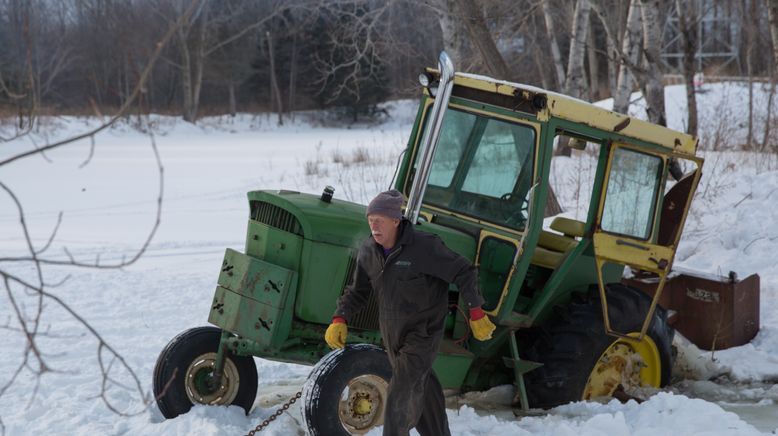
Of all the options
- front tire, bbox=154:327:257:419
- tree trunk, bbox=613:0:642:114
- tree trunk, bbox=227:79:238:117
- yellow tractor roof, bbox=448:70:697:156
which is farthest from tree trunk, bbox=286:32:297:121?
front tire, bbox=154:327:257:419

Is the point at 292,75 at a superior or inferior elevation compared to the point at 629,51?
inferior

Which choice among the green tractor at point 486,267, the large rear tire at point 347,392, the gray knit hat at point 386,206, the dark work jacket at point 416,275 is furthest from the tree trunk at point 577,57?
the gray knit hat at point 386,206

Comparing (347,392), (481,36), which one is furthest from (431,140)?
(481,36)


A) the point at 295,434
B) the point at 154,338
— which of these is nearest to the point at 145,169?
the point at 154,338

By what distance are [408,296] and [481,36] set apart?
6929mm

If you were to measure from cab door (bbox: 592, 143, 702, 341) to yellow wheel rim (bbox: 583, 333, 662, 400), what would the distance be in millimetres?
185

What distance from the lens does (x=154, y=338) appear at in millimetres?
7676

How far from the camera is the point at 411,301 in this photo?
4613 mm

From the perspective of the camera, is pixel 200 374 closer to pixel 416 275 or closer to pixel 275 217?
pixel 275 217

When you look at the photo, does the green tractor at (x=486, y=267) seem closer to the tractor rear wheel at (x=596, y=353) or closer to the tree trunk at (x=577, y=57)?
the tractor rear wheel at (x=596, y=353)

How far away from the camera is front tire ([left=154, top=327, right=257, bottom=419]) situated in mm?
5484

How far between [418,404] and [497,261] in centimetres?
147

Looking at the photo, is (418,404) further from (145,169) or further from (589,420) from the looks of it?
(145,169)

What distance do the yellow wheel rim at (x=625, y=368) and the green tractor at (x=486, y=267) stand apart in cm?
1
